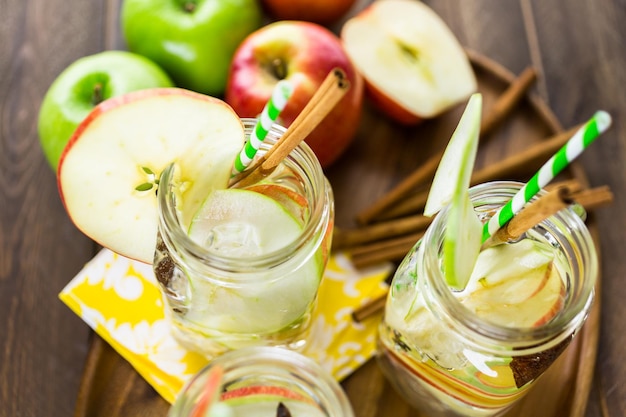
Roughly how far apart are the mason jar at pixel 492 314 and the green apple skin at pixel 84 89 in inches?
12.8

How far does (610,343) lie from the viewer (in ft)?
2.15

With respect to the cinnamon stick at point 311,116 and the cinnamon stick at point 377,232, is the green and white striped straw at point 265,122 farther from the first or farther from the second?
the cinnamon stick at point 377,232

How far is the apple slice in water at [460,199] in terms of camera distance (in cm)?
38

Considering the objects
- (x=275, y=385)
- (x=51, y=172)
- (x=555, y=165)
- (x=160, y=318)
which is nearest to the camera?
(x=555, y=165)

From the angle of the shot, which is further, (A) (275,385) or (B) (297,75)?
(B) (297,75)

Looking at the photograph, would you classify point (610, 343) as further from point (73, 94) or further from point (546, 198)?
point (73, 94)

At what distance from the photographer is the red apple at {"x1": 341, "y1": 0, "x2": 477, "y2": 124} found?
73 centimetres

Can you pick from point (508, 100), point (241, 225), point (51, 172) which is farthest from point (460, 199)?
point (51, 172)

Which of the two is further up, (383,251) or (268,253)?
(268,253)

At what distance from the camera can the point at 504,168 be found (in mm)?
694

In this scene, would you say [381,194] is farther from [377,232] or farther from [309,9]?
[309,9]

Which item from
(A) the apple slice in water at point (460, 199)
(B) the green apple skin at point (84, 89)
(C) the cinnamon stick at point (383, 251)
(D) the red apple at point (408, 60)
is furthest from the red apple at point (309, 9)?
(A) the apple slice in water at point (460, 199)

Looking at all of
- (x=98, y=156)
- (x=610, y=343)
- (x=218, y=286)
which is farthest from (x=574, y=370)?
(x=98, y=156)

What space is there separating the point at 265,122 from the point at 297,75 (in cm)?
26
